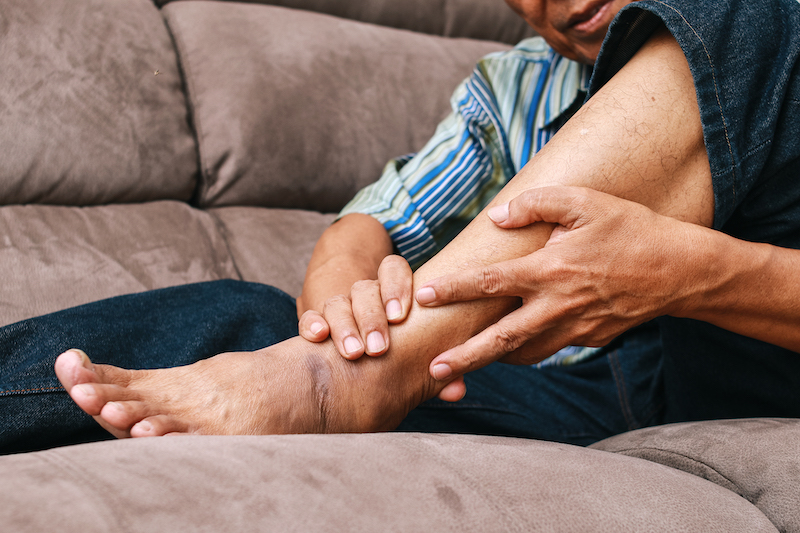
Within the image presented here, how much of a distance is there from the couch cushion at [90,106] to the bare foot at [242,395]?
0.62m

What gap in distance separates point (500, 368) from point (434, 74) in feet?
2.70

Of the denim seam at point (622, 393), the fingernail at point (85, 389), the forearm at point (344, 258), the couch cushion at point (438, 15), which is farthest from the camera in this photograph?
the couch cushion at point (438, 15)

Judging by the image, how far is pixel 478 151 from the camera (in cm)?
100

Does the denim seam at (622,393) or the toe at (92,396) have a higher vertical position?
the toe at (92,396)

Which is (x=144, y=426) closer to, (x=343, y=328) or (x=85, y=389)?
(x=85, y=389)

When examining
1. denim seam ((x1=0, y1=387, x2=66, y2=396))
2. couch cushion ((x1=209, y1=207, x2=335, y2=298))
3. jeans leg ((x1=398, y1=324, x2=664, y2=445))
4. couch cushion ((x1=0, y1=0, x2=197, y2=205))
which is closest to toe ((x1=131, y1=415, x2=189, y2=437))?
denim seam ((x1=0, y1=387, x2=66, y2=396))

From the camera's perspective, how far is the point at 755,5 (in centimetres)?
56

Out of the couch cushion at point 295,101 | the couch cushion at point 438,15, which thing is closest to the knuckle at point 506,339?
the couch cushion at point 295,101

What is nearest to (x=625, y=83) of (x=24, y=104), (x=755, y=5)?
(x=755, y=5)

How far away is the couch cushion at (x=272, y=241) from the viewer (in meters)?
1.03

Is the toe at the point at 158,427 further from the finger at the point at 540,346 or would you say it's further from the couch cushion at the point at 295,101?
the couch cushion at the point at 295,101

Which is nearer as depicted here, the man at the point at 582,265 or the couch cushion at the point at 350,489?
the couch cushion at the point at 350,489

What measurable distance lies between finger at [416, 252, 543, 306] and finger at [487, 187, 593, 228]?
0.04 meters

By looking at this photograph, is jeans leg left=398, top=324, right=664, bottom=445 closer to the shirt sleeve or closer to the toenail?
the shirt sleeve
